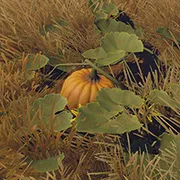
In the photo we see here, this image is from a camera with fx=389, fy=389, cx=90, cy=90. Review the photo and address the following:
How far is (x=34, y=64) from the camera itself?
156 centimetres

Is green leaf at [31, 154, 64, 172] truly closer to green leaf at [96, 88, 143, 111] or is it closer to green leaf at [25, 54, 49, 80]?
green leaf at [96, 88, 143, 111]

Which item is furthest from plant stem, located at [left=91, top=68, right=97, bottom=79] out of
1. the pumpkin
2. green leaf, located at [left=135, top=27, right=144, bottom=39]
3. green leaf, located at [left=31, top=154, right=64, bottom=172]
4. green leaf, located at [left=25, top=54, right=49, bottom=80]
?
green leaf, located at [left=31, top=154, right=64, bottom=172]

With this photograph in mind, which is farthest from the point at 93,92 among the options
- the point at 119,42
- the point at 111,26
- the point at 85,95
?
the point at 111,26

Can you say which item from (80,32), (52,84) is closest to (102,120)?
(52,84)

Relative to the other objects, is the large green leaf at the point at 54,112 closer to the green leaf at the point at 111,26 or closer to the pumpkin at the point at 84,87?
the pumpkin at the point at 84,87

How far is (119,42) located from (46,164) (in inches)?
21.8

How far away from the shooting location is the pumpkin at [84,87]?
1458 mm

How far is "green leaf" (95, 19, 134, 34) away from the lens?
64.1 inches

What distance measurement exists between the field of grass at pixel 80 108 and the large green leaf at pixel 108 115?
0.01 meters

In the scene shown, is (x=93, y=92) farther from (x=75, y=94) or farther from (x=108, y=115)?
(x=108, y=115)

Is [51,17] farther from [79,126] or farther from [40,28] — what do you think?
[79,126]

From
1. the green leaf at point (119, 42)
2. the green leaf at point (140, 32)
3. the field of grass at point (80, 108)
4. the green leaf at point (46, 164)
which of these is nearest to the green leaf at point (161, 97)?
the field of grass at point (80, 108)

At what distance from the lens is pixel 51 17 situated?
191 cm

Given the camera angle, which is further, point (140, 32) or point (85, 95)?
point (140, 32)
